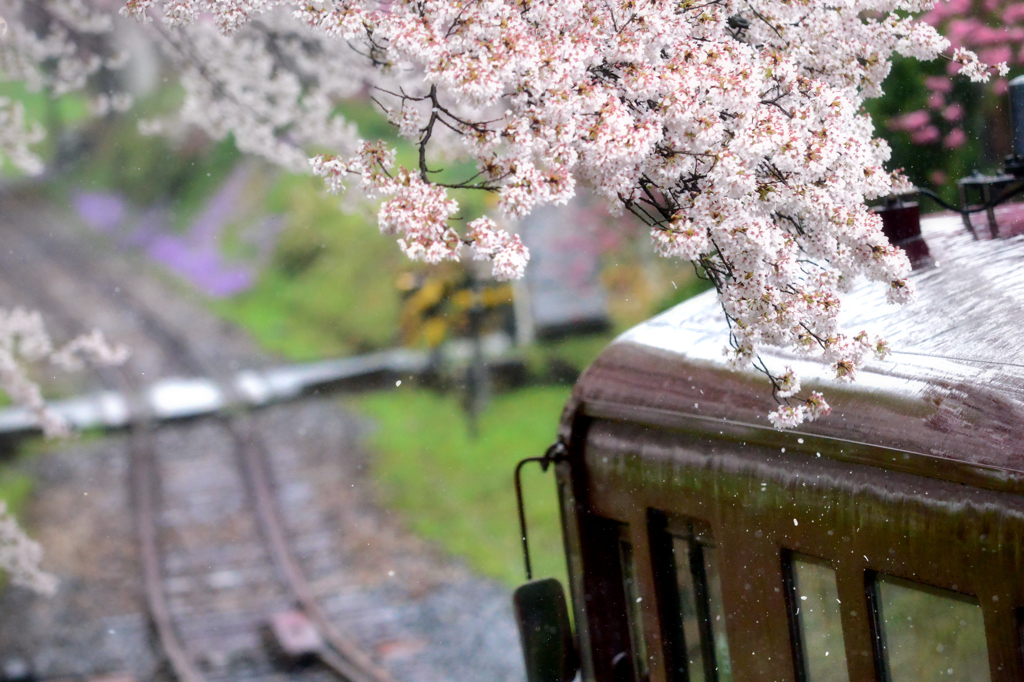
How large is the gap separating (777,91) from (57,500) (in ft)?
37.6

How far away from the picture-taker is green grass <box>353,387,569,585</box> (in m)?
10.4

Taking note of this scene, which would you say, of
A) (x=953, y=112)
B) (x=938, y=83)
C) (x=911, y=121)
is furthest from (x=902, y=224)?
(x=953, y=112)

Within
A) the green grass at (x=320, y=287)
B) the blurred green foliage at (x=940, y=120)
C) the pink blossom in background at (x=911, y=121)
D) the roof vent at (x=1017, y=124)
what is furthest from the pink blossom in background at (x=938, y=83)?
the green grass at (x=320, y=287)

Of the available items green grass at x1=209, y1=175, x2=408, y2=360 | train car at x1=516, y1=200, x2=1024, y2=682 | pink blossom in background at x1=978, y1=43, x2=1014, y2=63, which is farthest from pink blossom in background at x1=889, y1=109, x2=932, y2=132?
green grass at x1=209, y1=175, x2=408, y2=360

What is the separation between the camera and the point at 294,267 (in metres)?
17.3

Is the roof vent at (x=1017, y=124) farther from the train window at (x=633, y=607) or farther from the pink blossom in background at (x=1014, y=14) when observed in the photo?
the pink blossom in background at (x=1014, y=14)

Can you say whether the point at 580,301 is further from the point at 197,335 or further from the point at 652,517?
the point at 652,517

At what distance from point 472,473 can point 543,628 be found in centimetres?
866

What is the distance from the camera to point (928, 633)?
1.90 metres

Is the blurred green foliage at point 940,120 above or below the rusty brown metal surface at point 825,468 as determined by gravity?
above

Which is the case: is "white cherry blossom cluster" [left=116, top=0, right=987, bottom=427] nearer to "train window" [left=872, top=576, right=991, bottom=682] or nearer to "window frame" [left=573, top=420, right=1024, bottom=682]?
"window frame" [left=573, top=420, right=1024, bottom=682]

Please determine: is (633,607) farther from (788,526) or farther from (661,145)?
(661,145)

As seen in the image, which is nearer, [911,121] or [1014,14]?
[1014,14]

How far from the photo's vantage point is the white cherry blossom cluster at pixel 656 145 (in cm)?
234
